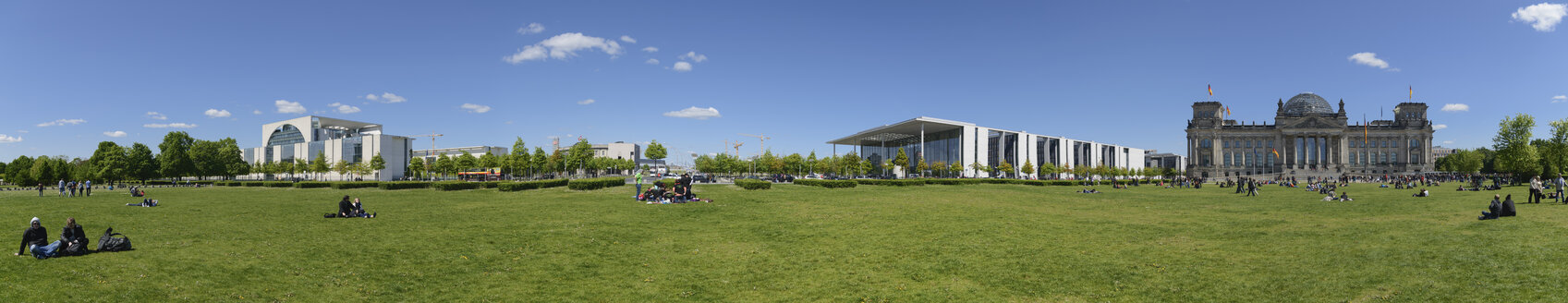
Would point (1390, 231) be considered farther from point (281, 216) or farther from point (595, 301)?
point (281, 216)

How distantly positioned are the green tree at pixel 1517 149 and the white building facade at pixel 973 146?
45238mm

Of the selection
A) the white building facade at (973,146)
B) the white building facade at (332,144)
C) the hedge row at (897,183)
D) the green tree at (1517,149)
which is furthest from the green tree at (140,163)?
the green tree at (1517,149)

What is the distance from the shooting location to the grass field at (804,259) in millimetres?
10195

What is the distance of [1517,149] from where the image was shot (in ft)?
186

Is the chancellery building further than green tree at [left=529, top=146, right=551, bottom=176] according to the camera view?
Yes

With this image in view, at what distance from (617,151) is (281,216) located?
164675 millimetres

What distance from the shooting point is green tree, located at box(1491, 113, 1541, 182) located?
54531 mm

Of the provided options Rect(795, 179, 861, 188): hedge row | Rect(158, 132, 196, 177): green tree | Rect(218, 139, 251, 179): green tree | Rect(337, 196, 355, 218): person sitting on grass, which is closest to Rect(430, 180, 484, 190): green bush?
Rect(337, 196, 355, 218): person sitting on grass

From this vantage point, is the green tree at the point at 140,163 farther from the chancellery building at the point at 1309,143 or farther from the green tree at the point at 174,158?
the chancellery building at the point at 1309,143

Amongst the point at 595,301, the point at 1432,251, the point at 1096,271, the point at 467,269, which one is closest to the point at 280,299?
the point at 467,269

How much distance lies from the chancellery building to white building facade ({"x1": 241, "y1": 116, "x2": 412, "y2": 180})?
154393 millimetres

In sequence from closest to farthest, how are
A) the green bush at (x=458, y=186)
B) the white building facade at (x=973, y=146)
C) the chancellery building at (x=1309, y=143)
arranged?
the green bush at (x=458, y=186)
the white building facade at (x=973, y=146)
the chancellery building at (x=1309, y=143)

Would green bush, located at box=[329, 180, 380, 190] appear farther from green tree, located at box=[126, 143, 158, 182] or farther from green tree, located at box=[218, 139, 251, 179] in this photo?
green tree, located at box=[218, 139, 251, 179]

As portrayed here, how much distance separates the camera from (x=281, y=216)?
20.8 m
